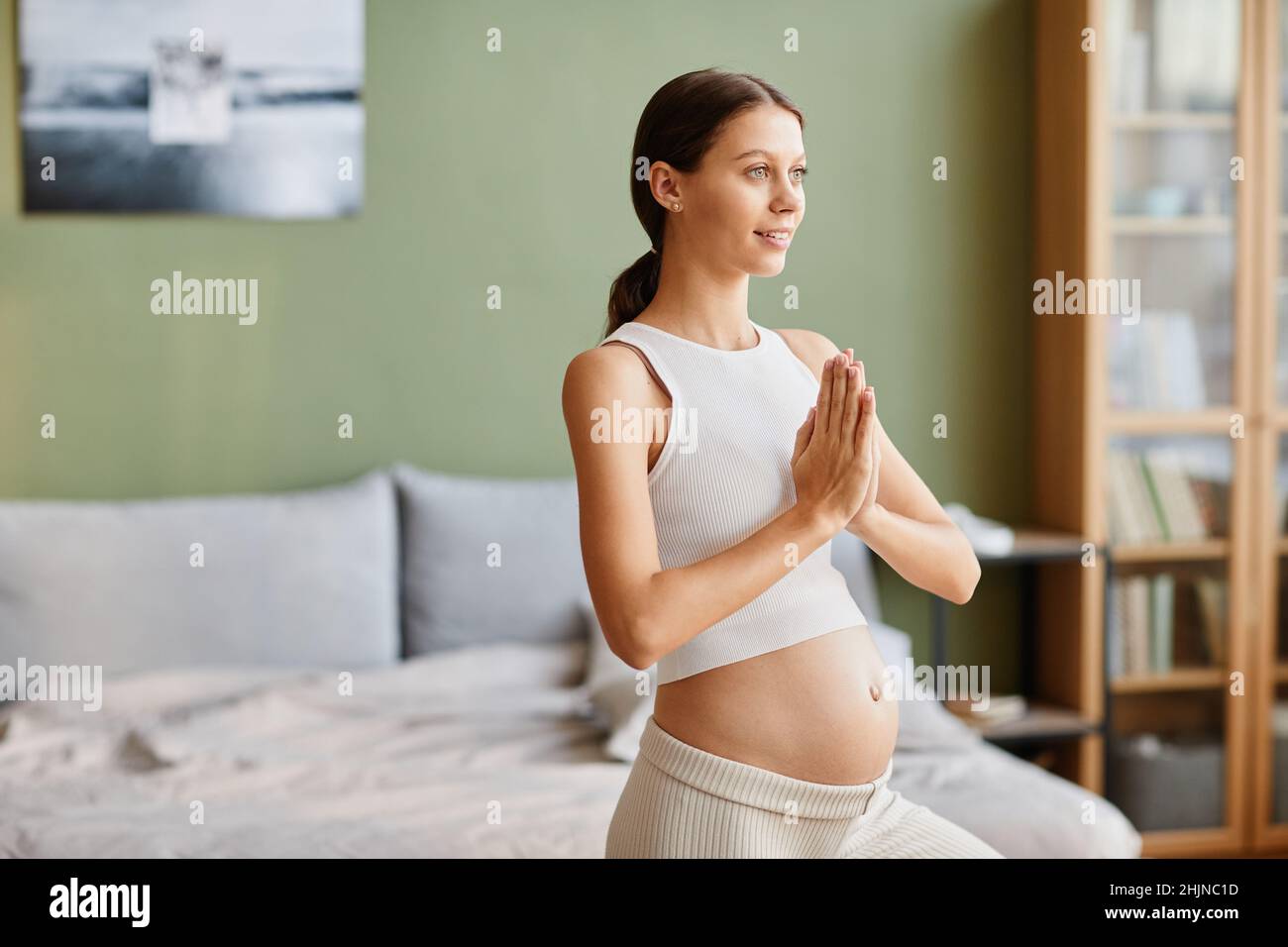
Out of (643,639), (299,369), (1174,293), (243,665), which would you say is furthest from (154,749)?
(1174,293)

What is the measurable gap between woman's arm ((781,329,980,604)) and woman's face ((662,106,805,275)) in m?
0.12

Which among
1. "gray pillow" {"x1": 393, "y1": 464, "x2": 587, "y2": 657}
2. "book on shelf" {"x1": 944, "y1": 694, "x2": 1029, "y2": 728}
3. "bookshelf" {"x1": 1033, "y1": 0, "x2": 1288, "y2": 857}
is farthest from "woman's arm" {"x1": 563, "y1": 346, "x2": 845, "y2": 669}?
"bookshelf" {"x1": 1033, "y1": 0, "x2": 1288, "y2": 857}

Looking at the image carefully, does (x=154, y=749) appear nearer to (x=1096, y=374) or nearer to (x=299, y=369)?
(x=299, y=369)

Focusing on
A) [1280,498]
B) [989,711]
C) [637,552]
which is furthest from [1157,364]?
[637,552]

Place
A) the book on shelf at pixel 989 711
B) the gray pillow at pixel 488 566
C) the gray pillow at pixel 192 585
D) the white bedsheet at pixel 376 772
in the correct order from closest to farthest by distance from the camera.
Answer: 1. the white bedsheet at pixel 376 772
2. the gray pillow at pixel 192 585
3. the gray pillow at pixel 488 566
4. the book on shelf at pixel 989 711

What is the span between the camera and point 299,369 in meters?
2.72

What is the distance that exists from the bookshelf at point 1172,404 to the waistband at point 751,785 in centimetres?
204

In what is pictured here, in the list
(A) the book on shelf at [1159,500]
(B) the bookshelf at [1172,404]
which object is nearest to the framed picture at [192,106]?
(B) the bookshelf at [1172,404]

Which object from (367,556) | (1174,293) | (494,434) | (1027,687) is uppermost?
(1174,293)

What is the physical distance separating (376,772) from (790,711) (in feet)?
4.13

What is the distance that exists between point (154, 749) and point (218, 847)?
1.42ft

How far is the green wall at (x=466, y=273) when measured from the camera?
264 centimetres

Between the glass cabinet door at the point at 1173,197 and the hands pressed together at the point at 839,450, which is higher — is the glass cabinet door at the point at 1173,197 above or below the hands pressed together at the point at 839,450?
above

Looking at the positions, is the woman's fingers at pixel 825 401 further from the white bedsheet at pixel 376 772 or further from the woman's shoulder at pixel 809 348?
the white bedsheet at pixel 376 772
